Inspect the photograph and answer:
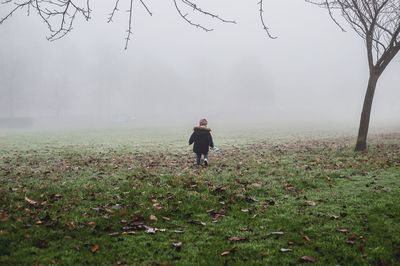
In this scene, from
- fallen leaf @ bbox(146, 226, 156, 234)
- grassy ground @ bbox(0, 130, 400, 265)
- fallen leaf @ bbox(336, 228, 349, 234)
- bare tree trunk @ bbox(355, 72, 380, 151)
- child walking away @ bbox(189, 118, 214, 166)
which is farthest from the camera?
bare tree trunk @ bbox(355, 72, 380, 151)

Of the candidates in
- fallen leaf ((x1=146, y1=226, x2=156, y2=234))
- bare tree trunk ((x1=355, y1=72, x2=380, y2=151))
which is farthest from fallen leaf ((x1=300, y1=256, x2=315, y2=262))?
bare tree trunk ((x1=355, y1=72, x2=380, y2=151))

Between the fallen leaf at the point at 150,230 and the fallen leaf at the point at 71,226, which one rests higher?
the fallen leaf at the point at 71,226

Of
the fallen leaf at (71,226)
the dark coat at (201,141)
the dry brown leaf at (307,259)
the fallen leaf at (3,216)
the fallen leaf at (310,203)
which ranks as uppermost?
the dark coat at (201,141)

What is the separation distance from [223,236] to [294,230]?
4.57ft

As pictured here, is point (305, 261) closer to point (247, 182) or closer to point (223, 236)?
point (223, 236)

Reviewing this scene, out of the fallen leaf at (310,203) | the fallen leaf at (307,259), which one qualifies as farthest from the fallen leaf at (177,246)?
the fallen leaf at (310,203)

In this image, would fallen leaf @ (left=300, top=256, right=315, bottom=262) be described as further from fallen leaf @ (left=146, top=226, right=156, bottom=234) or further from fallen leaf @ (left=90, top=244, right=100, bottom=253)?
fallen leaf @ (left=90, top=244, right=100, bottom=253)

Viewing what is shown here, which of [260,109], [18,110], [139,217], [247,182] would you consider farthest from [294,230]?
[260,109]

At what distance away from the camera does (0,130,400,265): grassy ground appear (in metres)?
6.55

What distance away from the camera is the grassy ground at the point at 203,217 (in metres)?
6.55

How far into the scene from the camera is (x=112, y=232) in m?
7.66

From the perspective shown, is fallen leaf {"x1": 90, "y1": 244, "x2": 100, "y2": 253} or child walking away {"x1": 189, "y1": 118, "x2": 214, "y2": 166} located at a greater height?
child walking away {"x1": 189, "y1": 118, "x2": 214, "y2": 166}

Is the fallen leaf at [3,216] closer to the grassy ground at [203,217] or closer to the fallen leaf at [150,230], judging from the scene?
the grassy ground at [203,217]

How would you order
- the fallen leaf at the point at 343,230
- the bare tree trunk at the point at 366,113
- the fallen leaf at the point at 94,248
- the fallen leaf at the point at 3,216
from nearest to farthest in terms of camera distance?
the fallen leaf at the point at 94,248 < the fallen leaf at the point at 343,230 < the fallen leaf at the point at 3,216 < the bare tree trunk at the point at 366,113
